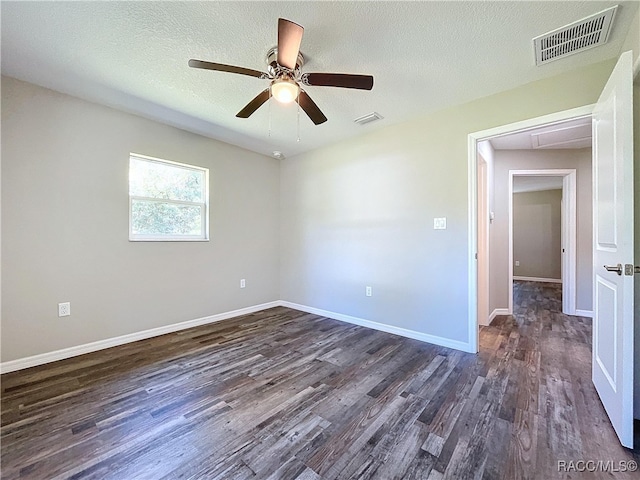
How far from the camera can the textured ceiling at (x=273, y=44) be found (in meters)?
1.60

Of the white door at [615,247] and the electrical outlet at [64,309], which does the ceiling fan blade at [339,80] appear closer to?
the white door at [615,247]

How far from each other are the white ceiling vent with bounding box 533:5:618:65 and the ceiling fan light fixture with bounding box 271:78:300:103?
5.37ft

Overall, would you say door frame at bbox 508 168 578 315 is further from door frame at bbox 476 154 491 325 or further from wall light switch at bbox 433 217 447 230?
wall light switch at bbox 433 217 447 230

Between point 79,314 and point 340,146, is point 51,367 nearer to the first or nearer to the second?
point 79,314

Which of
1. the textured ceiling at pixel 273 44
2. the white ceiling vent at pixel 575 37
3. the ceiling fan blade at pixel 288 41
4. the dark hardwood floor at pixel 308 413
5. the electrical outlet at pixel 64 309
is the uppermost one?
the textured ceiling at pixel 273 44

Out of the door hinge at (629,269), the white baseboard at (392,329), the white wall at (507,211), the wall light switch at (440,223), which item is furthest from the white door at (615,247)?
the white wall at (507,211)

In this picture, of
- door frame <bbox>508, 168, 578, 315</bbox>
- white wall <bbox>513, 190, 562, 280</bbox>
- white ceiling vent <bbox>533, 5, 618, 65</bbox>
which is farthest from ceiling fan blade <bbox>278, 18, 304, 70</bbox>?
white wall <bbox>513, 190, 562, 280</bbox>

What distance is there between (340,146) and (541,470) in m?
3.53

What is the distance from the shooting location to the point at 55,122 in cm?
249

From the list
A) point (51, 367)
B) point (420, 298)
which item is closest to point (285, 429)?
point (420, 298)

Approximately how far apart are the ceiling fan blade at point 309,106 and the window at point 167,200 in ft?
6.71

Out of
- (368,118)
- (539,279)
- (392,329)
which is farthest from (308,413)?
(539,279)

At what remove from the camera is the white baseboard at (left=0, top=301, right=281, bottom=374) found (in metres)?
2.29

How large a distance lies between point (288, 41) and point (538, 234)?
818cm
